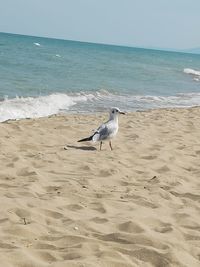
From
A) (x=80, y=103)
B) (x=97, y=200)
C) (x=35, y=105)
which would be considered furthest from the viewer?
(x=80, y=103)

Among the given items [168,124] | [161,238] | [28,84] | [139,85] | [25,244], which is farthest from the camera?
[139,85]

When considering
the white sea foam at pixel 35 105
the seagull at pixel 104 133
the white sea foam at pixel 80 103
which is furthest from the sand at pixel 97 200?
the white sea foam at pixel 80 103

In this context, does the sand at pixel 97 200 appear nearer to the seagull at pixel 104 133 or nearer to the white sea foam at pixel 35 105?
the seagull at pixel 104 133

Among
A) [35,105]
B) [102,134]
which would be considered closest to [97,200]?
[102,134]

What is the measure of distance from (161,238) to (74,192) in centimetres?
136

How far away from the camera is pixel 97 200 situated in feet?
14.9

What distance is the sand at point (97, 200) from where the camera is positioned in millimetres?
3236

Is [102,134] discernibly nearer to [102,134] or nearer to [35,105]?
[102,134]

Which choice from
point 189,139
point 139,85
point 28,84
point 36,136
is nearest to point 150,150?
point 189,139

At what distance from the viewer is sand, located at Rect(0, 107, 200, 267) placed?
10.6ft

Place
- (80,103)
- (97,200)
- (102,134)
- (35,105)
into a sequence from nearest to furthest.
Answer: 1. (97,200)
2. (102,134)
3. (35,105)
4. (80,103)

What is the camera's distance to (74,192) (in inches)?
187

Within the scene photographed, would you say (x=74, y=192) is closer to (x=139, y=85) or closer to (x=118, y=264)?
(x=118, y=264)

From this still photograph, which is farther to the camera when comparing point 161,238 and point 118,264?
point 161,238
